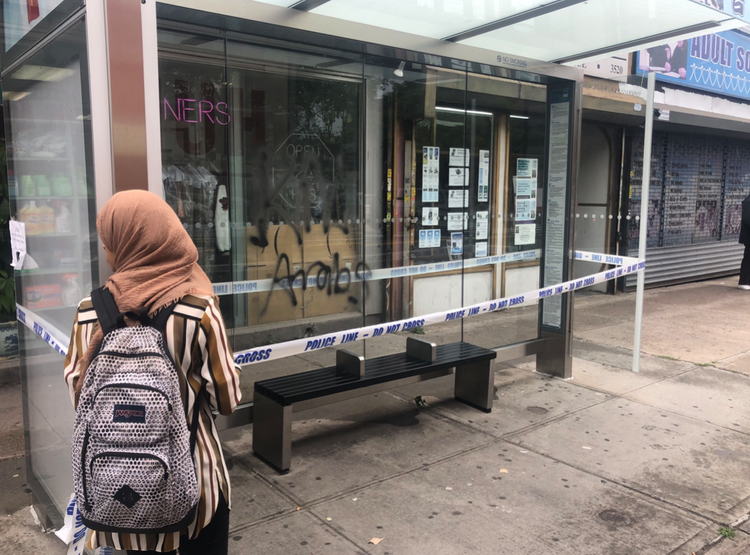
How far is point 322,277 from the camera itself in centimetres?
604

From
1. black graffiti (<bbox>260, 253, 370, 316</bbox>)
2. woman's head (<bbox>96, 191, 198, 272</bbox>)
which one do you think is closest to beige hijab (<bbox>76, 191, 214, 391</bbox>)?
Result: woman's head (<bbox>96, 191, 198, 272</bbox>)

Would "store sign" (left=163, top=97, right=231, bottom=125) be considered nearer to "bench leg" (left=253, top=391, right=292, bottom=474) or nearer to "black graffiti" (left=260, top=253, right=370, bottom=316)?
"black graffiti" (left=260, top=253, right=370, bottom=316)

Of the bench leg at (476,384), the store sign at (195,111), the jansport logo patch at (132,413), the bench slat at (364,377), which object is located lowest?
the bench leg at (476,384)

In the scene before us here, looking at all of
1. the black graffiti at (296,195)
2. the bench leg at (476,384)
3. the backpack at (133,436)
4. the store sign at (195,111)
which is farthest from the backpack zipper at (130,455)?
the black graffiti at (296,195)

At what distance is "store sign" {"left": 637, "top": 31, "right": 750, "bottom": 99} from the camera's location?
10.4 meters

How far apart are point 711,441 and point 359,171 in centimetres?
376

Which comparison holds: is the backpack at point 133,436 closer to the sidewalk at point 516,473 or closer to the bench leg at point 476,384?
the sidewalk at point 516,473

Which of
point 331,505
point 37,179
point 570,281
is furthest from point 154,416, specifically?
point 570,281

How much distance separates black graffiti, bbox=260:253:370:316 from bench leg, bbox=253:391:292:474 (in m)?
1.95

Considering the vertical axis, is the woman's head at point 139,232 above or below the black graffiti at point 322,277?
above

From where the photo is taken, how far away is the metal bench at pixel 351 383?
3.81m

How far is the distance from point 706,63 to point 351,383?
426 inches

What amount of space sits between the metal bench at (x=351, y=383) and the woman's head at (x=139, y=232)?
2.02m

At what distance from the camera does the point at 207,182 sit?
208 inches
